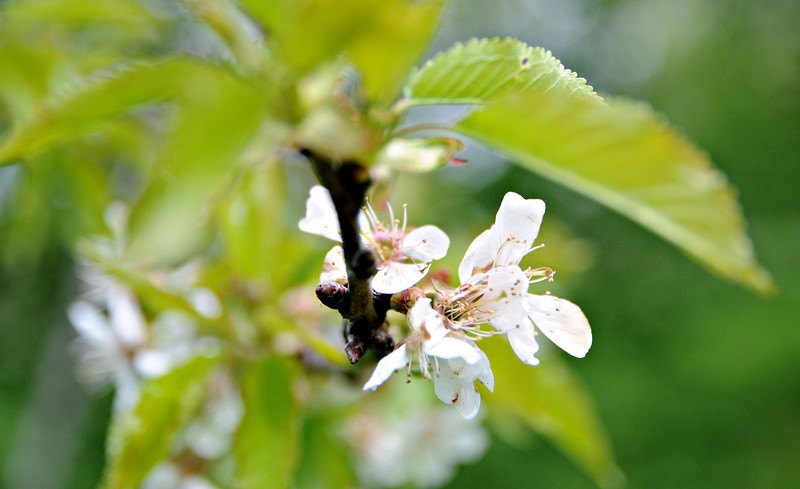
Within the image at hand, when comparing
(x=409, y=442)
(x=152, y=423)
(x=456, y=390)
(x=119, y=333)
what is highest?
(x=456, y=390)

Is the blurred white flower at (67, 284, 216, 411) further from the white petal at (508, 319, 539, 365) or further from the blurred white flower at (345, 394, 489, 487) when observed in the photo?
the white petal at (508, 319, 539, 365)

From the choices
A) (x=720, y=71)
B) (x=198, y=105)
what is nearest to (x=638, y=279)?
(x=720, y=71)

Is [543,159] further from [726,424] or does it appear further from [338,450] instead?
[726,424]

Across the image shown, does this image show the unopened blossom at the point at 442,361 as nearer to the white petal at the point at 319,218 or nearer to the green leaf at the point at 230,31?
the white petal at the point at 319,218

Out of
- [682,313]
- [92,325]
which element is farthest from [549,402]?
[682,313]

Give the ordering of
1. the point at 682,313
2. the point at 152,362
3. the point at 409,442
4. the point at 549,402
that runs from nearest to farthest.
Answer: the point at 549,402
the point at 152,362
the point at 409,442
the point at 682,313

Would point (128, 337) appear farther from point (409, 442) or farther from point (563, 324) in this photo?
point (563, 324)

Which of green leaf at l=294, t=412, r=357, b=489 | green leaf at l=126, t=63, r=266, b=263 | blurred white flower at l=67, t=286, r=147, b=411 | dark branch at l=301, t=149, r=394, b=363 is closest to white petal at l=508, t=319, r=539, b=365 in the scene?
dark branch at l=301, t=149, r=394, b=363
